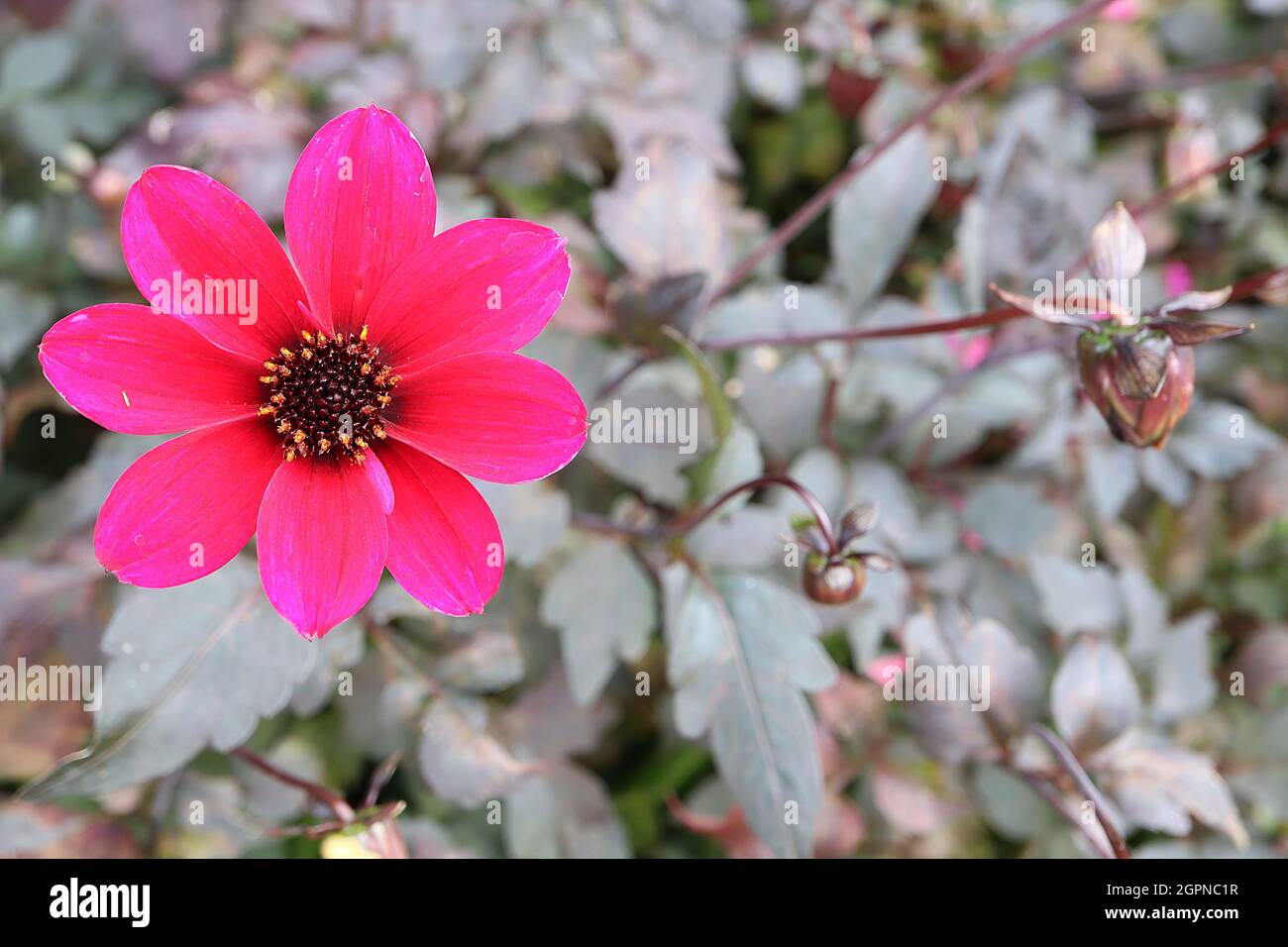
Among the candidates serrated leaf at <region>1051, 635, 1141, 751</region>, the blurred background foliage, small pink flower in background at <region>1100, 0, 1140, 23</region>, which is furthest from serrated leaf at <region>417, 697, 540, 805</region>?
small pink flower in background at <region>1100, 0, 1140, 23</region>

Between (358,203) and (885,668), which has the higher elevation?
(358,203)

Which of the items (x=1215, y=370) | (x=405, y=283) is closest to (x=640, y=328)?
(x=405, y=283)

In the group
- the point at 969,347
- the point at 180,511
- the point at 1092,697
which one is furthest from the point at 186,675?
the point at 969,347

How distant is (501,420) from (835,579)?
1.08 ft

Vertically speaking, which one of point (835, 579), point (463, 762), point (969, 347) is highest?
→ point (969, 347)

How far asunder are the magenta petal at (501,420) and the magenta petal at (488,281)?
21 mm

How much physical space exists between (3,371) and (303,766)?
0.68 meters

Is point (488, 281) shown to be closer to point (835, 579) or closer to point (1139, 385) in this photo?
point (835, 579)

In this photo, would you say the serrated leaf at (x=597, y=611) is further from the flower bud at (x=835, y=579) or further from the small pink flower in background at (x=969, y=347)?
the small pink flower in background at (x=969, y=347)

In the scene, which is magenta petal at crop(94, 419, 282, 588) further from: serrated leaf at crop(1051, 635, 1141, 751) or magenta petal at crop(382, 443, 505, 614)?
serrated leaf at crop(1051, 635, 1141, 751)

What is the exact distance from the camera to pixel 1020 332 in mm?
1328

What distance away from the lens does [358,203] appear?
0.69 metres
